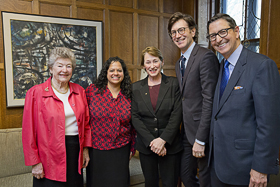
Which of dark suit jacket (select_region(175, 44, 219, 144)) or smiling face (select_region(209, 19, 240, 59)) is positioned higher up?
smiling face (select_region(209, 19, 240, 59))

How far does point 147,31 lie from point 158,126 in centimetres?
269

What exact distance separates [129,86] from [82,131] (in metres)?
0.66

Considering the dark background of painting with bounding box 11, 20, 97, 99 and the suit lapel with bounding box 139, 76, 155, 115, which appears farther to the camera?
the dark background of painting with bounding box 11, 20, 97, 99

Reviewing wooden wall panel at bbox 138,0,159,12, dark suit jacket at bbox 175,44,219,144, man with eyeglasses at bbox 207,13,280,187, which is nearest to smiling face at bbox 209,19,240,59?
man with eyeglasses at bbox 207,13,280,187

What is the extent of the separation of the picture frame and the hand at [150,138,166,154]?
214cm

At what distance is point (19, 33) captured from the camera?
10.2 feet

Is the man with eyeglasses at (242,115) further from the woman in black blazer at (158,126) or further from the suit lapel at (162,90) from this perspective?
the suit lapel at (162,90)

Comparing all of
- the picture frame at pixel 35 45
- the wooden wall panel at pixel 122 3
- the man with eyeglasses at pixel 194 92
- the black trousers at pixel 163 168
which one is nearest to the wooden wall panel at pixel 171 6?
the wooden wall panel at pixel 122 3

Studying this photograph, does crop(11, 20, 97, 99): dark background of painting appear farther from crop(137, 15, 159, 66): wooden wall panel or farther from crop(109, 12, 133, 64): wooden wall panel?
crop(137, 15, 159, 66): wooden wall panel

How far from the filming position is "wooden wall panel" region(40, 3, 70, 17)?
3.30 m

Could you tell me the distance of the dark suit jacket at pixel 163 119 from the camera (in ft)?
6.26

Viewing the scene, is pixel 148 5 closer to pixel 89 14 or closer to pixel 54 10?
pixel 89 14

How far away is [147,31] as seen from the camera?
13.6 ft

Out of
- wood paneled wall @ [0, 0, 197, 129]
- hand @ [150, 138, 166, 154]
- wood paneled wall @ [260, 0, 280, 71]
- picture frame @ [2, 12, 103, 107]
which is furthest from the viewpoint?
wood paneled wall @ [0, 0, 197, 129]
